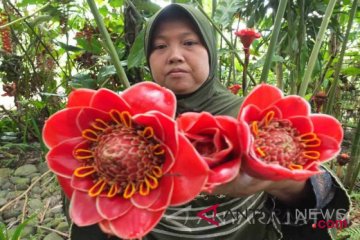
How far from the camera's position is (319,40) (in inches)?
41.6

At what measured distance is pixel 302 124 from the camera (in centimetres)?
Answer: 53

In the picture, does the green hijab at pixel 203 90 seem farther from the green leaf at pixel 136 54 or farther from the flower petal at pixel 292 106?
the flower petal at pixel 292 106

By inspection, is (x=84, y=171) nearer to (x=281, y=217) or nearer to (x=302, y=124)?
(x=302, y=124)

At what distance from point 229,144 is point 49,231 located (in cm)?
175

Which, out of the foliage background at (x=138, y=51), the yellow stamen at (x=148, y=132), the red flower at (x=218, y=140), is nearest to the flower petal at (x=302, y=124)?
the red flower at (x=218, y=140)

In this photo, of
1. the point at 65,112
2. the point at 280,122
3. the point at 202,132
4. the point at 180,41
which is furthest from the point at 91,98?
the point at 180,41

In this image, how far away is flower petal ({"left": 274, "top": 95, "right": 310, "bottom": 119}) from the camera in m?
0.54

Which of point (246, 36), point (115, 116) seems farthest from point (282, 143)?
point (246, 36)

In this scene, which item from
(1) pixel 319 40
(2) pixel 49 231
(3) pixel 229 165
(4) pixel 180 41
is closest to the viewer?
(3) pixel 229 165

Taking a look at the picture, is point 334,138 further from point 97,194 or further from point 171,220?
point 171,220

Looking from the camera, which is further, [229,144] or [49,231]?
[49,231]

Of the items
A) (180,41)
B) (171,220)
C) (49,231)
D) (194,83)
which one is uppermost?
(180,41)

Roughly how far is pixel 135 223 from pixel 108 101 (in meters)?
0.18

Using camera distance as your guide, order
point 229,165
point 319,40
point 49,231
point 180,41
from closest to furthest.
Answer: point 229,165 < point 180,41 < point 319,40 < point 49,231
